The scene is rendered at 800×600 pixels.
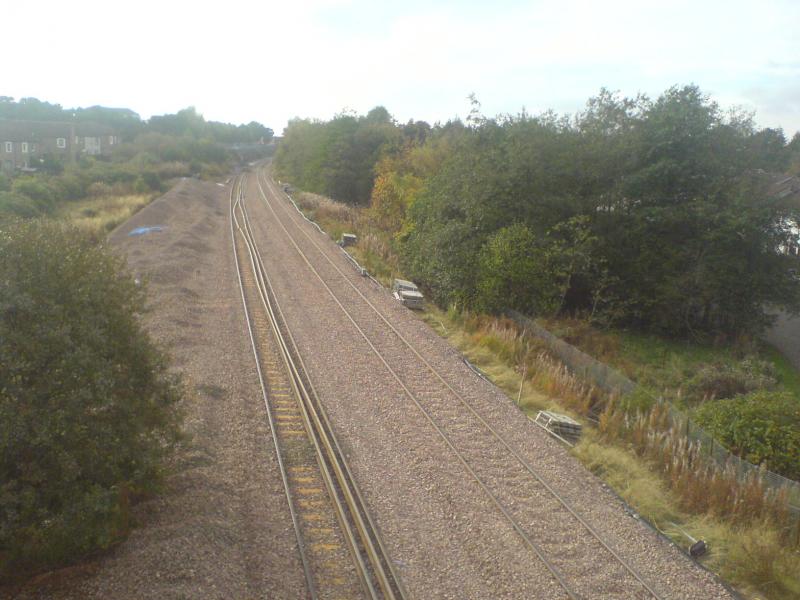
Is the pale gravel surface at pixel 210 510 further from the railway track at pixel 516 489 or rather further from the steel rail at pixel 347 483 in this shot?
the railway track at pixel 516 489

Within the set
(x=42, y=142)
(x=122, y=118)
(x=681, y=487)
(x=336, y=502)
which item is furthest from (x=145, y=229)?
(x=122, y=118)

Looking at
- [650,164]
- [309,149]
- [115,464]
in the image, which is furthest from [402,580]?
[309,149]

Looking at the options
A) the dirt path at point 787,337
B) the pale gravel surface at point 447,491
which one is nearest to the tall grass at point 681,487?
the pale gravel surface at point 447,491

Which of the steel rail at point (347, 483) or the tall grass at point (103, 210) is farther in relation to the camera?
the tall grass at point (103, 210)

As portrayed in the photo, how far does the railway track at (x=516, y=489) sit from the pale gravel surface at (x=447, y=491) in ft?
0.25

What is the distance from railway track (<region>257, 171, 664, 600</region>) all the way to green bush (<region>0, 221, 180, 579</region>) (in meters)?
5.19

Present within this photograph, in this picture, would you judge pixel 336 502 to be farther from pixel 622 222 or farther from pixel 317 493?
pixel 622 222

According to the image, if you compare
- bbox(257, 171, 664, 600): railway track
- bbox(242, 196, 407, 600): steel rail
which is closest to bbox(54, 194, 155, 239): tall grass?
bbox(242, 196, 407, 600): steel rail

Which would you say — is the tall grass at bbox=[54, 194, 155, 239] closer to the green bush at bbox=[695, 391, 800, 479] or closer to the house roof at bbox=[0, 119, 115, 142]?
the green bush at bbox=[695, 391, 800, 479]

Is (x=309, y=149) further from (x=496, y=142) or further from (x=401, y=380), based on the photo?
(x=401, y=380)

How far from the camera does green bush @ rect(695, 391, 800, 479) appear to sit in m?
11.3

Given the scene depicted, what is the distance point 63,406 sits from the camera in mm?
6914

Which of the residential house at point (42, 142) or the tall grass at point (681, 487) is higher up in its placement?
the residential house at point (42, 142)

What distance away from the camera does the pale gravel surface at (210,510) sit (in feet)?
22.1
